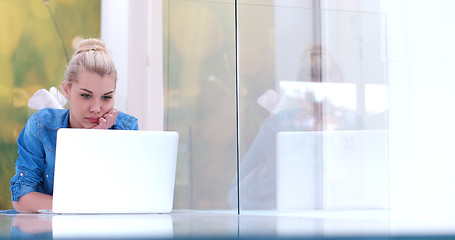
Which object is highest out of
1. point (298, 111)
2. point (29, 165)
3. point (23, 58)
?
point (23, 58)

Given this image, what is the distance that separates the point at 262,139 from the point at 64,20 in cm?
271

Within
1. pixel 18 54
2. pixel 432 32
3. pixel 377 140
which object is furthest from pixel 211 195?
pixel 18 54

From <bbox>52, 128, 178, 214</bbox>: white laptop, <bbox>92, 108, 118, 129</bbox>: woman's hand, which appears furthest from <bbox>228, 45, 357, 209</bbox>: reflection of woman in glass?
<bbox>92, 108, 118, 129</bbox>: woman's hand

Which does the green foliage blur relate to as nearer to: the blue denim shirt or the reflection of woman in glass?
the blue denim shirt

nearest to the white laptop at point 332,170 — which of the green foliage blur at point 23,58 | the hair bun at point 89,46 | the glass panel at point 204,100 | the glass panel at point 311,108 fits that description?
the glass panel at point 311,108

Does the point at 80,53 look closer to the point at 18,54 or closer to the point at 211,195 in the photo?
the point at 211,195

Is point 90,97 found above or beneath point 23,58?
beneath

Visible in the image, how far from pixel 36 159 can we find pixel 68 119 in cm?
17

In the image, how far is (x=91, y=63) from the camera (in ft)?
A: 5.17

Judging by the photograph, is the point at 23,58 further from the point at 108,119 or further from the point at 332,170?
the point at 332,170

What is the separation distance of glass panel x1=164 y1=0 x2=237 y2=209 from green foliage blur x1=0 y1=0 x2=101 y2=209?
1.48 m

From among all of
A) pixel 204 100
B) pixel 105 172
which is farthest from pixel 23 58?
pixel 105 172

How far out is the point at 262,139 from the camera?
96 cm

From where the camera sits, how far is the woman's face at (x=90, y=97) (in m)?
1.56
